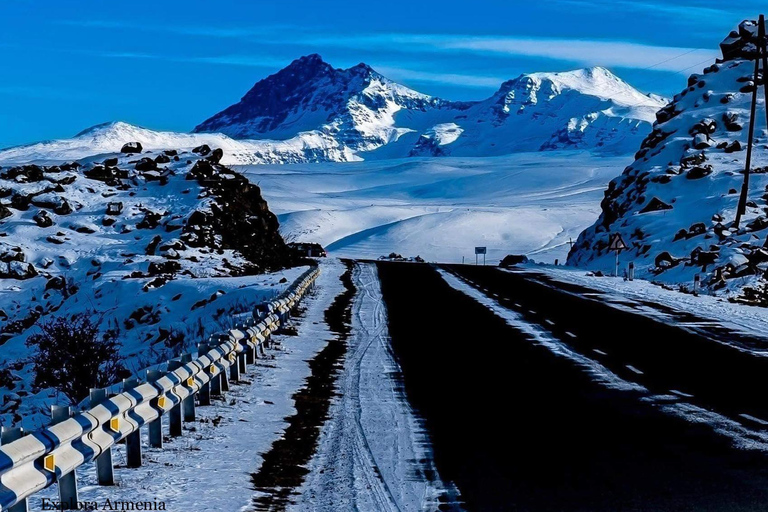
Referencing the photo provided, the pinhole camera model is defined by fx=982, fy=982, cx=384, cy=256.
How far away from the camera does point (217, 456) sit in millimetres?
9430

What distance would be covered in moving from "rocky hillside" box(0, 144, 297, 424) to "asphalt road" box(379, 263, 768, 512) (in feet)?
28.9

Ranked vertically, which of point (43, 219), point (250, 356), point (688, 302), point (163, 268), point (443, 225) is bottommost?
point (688, 302)

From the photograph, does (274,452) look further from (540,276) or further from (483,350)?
(540,276)

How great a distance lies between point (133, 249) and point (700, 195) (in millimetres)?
29153

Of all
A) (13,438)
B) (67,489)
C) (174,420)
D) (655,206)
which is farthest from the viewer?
(655,206)

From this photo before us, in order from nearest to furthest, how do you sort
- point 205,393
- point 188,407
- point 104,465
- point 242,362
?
point 104,465
point 188,407
point 205,393
point 242,362

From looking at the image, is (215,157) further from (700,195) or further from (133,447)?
(133,447)

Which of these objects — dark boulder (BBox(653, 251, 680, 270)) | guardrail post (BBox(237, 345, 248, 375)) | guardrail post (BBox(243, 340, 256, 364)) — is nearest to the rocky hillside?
guardrail post (BBox(243, 340, 256, 364))

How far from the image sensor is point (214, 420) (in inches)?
442

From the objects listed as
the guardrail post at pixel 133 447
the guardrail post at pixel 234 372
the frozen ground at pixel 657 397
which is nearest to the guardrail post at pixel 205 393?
the guardrail post at pixel 234 372

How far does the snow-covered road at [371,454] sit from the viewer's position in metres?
7.78

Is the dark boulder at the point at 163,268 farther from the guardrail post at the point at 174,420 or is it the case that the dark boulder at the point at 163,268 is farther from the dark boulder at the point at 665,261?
the guardrail post at the point at 174,420

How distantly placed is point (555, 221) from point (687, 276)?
7706 cm

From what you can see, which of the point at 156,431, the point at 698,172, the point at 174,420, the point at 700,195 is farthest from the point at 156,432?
the point at 698,172
